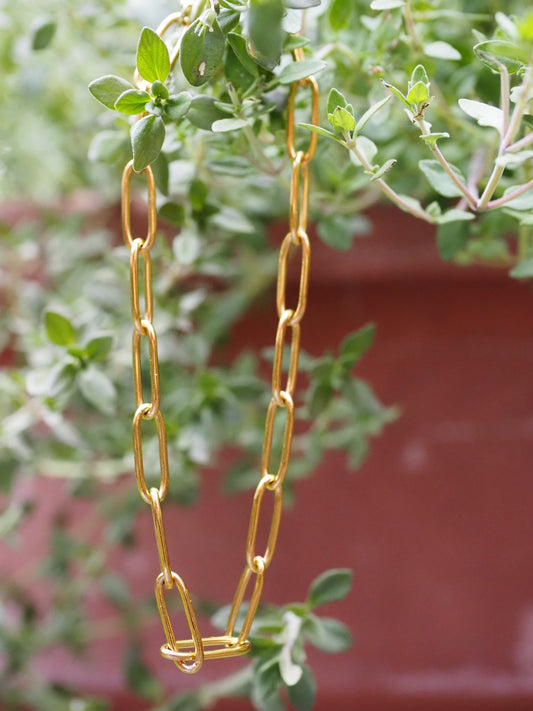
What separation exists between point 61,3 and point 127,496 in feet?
1.25

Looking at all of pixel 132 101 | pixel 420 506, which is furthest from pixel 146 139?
pixel 420 506

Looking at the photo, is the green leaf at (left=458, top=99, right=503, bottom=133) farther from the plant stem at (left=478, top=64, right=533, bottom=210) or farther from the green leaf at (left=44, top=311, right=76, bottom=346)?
the green leaf at (left=44, top=311, right=76, bottom=346)

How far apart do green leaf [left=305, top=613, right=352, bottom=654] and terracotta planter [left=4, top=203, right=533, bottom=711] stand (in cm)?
21

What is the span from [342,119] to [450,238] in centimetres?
13

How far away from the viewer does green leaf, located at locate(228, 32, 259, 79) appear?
0.34 m

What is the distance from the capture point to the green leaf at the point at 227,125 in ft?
1.12

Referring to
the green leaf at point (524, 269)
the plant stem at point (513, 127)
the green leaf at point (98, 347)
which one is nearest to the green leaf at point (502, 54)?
the plant stem at point (513, 127)

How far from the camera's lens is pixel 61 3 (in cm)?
Answer: 55

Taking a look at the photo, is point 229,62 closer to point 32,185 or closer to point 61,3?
point 61,3

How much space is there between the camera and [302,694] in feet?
1.26

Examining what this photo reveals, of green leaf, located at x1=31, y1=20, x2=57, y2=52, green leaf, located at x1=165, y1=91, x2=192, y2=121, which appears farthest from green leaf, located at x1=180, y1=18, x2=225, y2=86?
green leaf, located at x1=31, y1=20, x2=57, y2=52

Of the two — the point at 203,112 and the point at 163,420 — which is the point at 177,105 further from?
the point at 163,420

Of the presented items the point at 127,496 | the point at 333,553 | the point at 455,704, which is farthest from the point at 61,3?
the point at 455,704

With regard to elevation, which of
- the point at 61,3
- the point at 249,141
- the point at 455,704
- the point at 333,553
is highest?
the point at 61,3
